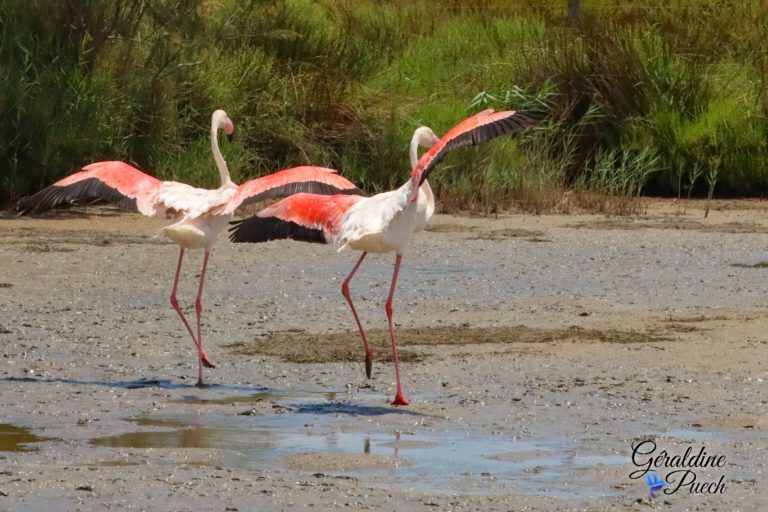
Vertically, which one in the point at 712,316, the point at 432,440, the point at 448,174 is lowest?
the point at 448,174

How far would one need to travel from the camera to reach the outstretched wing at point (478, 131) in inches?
277

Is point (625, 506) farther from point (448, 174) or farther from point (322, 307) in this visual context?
point (448, 174)

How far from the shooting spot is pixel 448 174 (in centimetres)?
1597

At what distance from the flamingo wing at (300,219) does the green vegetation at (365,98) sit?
6699mm

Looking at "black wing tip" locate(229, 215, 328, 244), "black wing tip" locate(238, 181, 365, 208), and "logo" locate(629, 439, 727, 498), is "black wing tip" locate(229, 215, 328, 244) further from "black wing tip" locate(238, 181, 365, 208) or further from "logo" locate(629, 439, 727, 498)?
"logo" locate(629, 439, 727, 498)

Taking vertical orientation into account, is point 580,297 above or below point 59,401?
below

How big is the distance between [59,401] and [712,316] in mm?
4471

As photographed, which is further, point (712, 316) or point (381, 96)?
point (381, 96)

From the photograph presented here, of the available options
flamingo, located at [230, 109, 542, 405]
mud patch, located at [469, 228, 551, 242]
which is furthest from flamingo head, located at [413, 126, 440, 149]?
mud patch, located at [469, 228, 551, 242]

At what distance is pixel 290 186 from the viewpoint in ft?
26.3

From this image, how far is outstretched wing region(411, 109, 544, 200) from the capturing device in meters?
7.03

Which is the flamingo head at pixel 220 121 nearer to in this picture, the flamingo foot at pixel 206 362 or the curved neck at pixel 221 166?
the curved neck at pixel 221 166

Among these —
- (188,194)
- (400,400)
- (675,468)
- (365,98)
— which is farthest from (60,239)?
(675,468)

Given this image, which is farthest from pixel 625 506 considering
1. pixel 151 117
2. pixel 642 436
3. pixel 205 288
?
pixel 151 117
